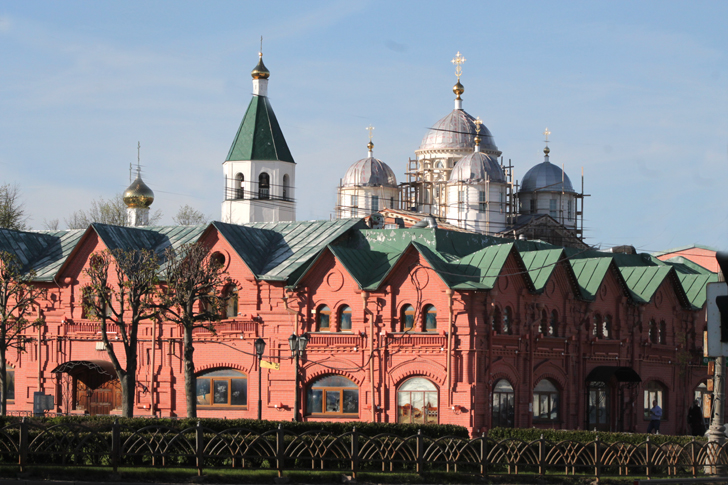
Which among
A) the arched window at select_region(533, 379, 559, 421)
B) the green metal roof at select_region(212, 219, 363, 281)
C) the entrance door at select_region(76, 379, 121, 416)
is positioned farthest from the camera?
the entrance door at select_region(76, 379, 121, 416)

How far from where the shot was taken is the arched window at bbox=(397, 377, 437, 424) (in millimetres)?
40406

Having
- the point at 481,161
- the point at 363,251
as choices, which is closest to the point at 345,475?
the point at 363,251

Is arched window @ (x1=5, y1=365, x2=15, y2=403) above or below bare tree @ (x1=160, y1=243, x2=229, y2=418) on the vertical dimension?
below

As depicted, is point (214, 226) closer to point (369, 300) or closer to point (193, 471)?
point (369, 300)

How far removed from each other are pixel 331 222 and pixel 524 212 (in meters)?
58.7

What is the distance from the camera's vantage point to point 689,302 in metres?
51.5

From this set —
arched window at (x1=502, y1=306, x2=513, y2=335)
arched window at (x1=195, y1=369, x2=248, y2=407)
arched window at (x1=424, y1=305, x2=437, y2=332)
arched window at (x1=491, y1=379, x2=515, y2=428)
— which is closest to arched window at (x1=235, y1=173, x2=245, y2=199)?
arched window at (x1=195, y1=369, x2=248, y2=407)

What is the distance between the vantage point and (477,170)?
96.2 m

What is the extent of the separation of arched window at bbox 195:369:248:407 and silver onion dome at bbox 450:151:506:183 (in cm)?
5507

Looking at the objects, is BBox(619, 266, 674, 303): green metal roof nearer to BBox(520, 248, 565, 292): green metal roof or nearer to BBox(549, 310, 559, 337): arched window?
BBox(549, 310, 559, 337): arched window

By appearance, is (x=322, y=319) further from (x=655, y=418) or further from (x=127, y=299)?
(x=655, y=418)

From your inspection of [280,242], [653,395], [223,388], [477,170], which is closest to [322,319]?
[223,388]

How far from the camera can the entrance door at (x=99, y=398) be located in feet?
149

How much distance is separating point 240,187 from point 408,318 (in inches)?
1275
